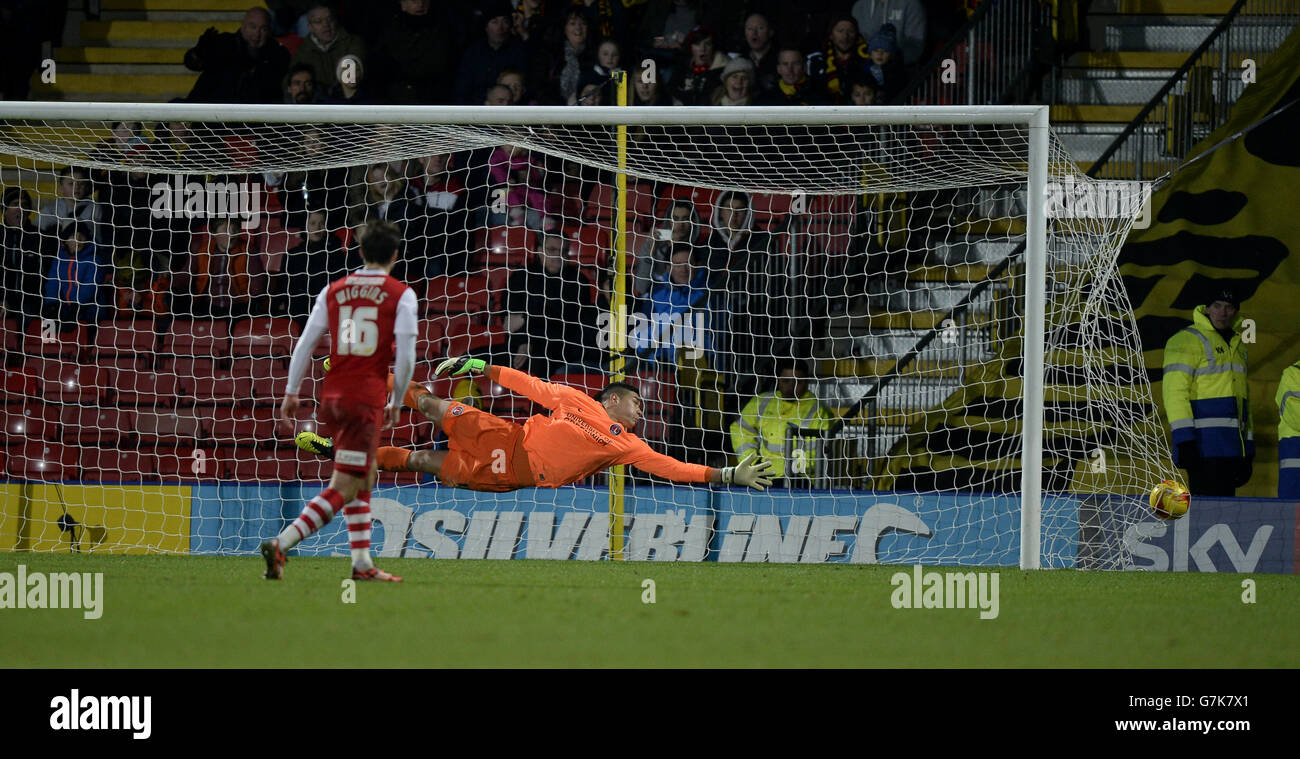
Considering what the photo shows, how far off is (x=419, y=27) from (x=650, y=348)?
4851 mm

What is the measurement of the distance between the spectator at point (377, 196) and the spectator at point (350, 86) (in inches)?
54.7

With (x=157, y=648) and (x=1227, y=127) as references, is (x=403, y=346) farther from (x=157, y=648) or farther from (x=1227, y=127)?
(x=1227, y=127)

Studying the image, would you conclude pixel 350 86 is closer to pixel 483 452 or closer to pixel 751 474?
pixel 483 452

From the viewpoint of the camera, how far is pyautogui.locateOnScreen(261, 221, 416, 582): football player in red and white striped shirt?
5.99m

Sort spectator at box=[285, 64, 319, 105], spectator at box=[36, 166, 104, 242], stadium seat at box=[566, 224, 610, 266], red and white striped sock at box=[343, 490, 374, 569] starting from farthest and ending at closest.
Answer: spectator at box=[285, 64, 319, 105], stadium seat at box=[566, 224, 610, 266], spectator at box=[36, 166, 104, 242], red and white striped sock at box=[343, 490, 374, 569]

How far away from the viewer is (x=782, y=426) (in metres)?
9.78

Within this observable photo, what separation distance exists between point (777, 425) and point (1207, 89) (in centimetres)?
502

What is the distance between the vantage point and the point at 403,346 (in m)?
5.96

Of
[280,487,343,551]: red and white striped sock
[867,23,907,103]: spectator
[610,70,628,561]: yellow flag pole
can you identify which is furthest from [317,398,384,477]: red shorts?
[867,23,907,103]: spectator

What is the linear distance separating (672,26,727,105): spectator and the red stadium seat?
16.4ft

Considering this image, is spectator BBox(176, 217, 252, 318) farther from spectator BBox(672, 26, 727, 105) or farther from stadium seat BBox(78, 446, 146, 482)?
spectator BBox(672, 26, 727, 105)

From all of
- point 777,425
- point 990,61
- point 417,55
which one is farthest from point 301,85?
point 990,61

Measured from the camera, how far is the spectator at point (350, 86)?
12.4 meters

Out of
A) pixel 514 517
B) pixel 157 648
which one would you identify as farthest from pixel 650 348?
pixel 157 648
